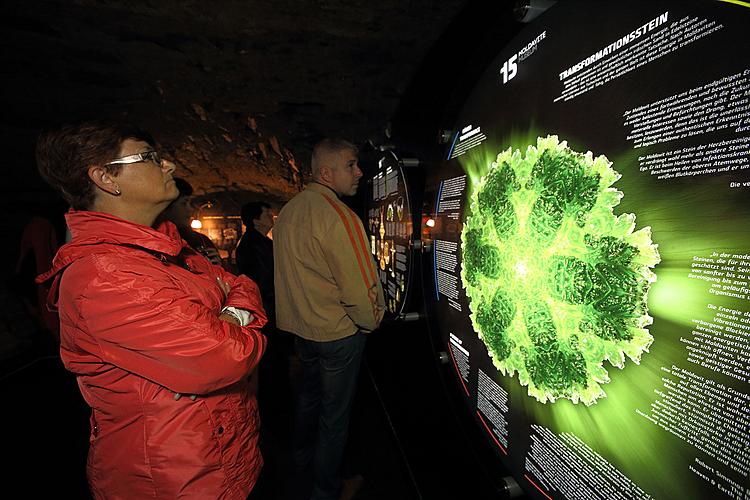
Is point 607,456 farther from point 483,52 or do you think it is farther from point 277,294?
point 277,294

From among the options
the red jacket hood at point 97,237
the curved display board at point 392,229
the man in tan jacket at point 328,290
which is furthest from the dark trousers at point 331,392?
the red jacket hood at point 97,237

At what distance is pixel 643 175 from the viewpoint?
61 cm

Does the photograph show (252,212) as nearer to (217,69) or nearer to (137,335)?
(217,69)

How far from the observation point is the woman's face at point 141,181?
1.11 metres

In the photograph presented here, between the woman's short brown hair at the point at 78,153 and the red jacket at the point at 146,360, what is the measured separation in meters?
0.13

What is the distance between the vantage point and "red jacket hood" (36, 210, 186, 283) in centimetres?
98

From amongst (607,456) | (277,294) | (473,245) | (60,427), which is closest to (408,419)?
(277,294)

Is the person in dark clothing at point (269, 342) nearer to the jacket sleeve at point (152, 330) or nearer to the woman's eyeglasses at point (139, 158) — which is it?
the woman's eyeglasses at point (139, 158)

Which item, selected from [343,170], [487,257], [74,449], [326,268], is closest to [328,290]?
[326,268]

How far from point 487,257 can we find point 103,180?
1299 mm

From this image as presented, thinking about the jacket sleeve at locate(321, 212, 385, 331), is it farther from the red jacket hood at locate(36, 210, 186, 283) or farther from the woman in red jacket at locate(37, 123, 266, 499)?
the red jacket hood at locate(36, 210, 186, 283)

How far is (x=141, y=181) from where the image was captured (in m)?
1.13

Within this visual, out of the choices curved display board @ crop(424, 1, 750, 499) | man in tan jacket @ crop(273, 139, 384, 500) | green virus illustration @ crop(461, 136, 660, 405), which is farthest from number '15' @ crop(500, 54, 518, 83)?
man in tan jacket @ crop(273, 139, 384, 500)

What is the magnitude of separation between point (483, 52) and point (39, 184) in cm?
618
